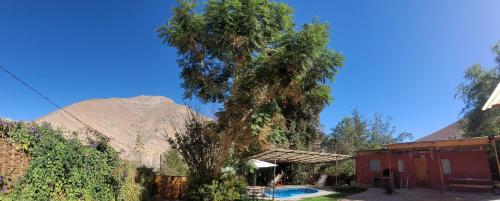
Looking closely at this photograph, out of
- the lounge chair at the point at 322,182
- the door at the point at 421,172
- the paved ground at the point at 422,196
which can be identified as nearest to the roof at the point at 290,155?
the paved ground at the point at 422,196

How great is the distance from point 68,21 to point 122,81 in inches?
542

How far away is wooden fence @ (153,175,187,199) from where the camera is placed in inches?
691

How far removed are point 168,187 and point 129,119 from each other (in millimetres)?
36476

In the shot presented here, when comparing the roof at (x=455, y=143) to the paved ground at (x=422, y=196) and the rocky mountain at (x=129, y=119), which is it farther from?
the rocky mountain at (x=129, y=119)

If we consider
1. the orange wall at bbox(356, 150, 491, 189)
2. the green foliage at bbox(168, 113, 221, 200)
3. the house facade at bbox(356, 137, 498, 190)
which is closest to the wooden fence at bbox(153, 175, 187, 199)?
the green foliage at bbox(168, 113, 221, 200)

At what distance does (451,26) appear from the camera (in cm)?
1791

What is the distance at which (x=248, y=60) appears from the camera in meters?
13.8

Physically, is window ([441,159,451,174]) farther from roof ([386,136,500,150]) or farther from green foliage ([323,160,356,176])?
green foliage ([323,160,356,176])

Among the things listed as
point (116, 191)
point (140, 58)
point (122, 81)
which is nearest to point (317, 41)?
point (116, 191)

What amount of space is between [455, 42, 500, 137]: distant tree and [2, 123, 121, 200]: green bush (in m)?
27.8

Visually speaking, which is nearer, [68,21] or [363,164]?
[68,21]

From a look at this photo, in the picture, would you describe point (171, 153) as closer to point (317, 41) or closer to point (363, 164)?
point (363, 164)

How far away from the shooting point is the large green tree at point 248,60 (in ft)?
40.0

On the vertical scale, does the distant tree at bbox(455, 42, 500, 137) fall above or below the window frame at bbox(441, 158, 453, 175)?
above
